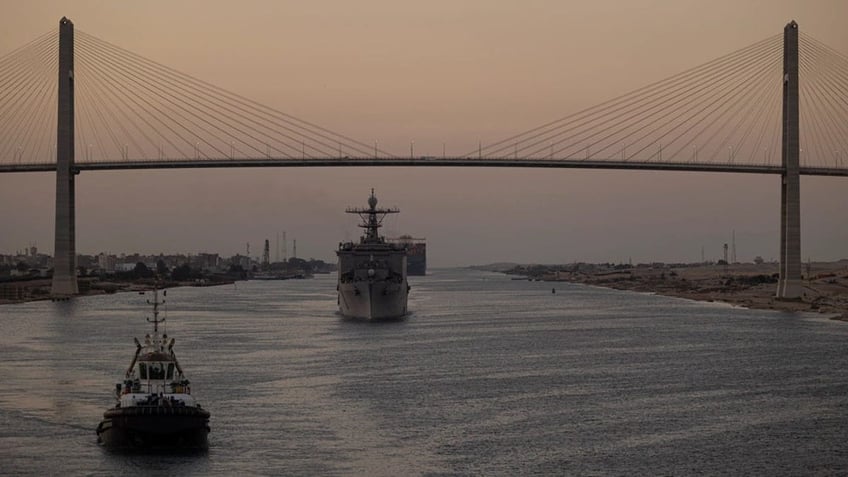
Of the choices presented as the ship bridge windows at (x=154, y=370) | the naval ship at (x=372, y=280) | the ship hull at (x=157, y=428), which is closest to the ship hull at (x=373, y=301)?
the naval ship at (x=372, y=280)

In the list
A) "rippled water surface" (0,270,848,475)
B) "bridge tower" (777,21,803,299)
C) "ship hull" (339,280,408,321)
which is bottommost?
"rippled water surface" (0,270,848,475)

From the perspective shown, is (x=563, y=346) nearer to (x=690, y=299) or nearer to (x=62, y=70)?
(x=62, y=70)

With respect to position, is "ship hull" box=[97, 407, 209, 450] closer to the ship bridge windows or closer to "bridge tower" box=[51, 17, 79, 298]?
the ship bridge windows

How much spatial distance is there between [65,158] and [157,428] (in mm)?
73979

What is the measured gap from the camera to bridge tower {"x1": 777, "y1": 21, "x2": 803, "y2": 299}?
292 ft

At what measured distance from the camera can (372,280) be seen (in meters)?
80.5

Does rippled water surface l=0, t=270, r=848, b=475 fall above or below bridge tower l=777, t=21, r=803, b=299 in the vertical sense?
below

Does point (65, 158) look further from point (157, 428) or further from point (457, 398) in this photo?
point (157, 428)

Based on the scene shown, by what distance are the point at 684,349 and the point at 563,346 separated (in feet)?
18.9

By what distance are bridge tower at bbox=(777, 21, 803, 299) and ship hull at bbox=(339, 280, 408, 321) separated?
29.0m

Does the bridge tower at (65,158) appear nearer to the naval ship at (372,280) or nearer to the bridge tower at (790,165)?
the naval ship at (372,280)

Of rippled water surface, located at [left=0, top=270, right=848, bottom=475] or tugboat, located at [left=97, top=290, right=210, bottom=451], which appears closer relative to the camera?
rippled water surface, located at [left=0, top=270, right=848, bottom=475]

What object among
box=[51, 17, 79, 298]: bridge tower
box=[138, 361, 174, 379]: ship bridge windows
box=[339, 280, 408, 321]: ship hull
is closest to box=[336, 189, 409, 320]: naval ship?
box=[339, 280, 408, 321]: ship hull

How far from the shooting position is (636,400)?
37969 mm
